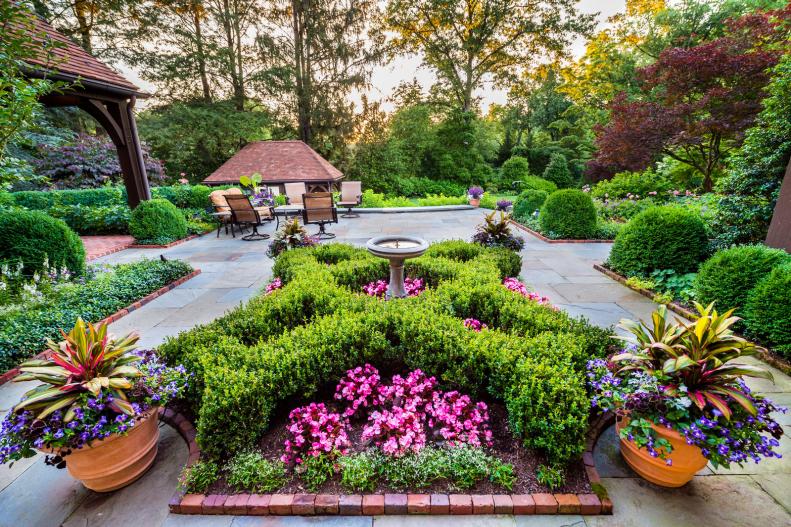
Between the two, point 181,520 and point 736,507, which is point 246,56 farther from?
point 736,507

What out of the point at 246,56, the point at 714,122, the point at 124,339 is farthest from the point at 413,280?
the point at 246,56

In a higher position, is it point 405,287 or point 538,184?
point 538,184

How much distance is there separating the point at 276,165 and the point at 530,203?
9.83 metres

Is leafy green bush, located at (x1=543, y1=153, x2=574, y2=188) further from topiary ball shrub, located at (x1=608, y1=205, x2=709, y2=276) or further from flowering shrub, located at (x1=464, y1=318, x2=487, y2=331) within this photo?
flowering shrub, located at (x1=464, y1=318, x2=487, y2=331)

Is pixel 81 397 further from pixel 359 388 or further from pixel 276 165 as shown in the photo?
pixel 276 165

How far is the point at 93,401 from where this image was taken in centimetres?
172

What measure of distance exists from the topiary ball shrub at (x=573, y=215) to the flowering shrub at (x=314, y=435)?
22.0ft

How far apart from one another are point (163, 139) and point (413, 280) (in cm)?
1442

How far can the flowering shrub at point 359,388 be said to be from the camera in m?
2.35

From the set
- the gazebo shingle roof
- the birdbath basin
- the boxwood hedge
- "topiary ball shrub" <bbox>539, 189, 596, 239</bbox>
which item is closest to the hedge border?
the boxwood hedge

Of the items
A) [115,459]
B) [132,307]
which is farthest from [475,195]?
[115,459]

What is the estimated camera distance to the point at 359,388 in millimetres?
2404

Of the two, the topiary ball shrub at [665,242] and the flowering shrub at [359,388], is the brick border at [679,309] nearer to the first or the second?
the topiary ball shrub at [665,242]

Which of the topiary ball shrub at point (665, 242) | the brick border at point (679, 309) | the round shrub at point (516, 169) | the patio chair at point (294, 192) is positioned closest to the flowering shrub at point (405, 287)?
the brick border at point (679, 309)
